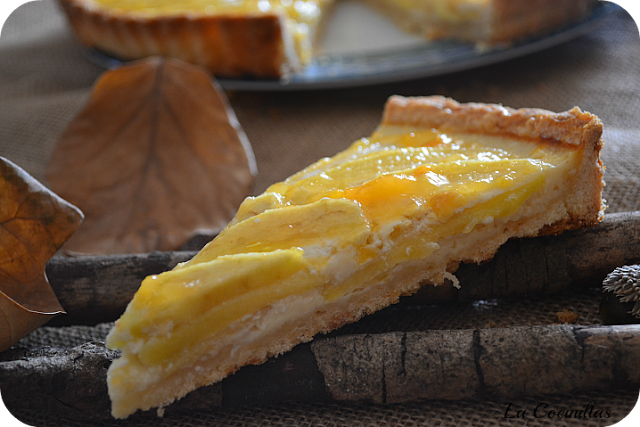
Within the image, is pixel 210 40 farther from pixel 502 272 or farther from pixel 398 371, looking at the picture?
pixel 398 371

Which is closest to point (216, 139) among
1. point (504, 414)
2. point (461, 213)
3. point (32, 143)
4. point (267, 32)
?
point (267, 32)

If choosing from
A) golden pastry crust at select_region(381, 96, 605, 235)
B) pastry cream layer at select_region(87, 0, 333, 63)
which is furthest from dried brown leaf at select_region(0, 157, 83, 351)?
pastry cream layer at select_region(87, 0, 333, 63)

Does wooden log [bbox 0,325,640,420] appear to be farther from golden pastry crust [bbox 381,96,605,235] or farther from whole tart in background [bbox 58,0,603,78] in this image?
whole tart in background [bbox 58,0,603,78]

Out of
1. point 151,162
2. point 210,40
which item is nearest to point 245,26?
point 210,40

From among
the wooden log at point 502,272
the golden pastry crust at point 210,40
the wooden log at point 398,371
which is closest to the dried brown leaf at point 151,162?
the wooden log at point 502,272

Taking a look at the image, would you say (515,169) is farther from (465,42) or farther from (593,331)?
(465,42)

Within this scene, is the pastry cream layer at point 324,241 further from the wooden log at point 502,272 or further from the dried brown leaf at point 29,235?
the dried brown leaf at point 29,235
